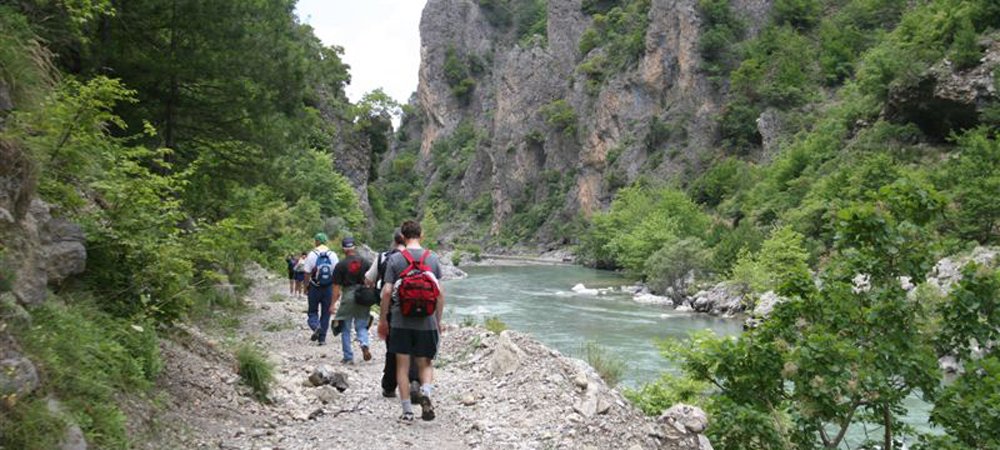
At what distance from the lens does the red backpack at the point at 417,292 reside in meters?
6.45

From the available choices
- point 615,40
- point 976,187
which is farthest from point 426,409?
point 615,40

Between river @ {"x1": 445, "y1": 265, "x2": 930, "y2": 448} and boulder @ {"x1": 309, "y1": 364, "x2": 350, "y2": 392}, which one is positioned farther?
→ river @ {"x1": 445, "y1": 265, "x2": 930, "y2": 448}

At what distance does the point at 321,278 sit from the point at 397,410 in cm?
401

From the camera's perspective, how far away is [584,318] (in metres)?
26.6

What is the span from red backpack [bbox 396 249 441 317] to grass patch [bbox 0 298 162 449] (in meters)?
2.12

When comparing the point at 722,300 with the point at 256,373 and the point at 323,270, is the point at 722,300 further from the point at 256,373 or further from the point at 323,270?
the point at 256,373

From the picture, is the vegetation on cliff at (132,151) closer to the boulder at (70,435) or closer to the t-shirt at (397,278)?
the boulder at (70,435)

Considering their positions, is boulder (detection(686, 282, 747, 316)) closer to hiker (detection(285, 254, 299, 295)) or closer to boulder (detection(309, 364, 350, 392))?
hiker (detection(285, 254, 299, 295))

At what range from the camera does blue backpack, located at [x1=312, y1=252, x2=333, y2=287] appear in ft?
34.8

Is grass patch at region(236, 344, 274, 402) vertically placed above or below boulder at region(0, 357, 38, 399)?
below

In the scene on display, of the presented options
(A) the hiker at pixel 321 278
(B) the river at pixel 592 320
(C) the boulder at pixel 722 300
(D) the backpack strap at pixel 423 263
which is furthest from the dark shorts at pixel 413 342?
(C) the boulder at pixel 722 300

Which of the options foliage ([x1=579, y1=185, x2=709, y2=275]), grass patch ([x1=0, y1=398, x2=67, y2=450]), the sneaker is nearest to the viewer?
grass patch ([x1=0, y1=398, x2=67, y2=450])

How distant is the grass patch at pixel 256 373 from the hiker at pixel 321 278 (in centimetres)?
312

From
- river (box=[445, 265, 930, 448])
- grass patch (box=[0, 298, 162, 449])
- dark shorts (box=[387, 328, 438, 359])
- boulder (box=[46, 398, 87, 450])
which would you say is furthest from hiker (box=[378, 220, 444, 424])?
river (box=[445, 265, 930, 448])
